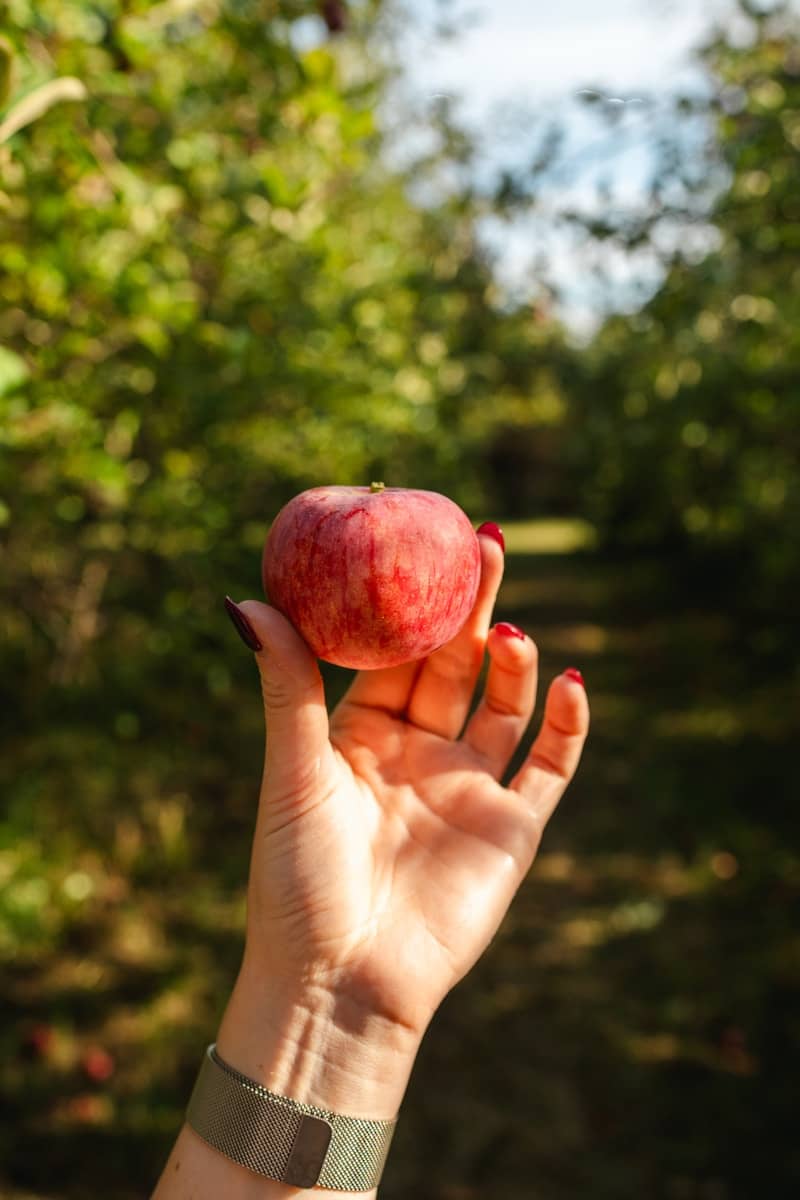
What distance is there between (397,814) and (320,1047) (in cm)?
41

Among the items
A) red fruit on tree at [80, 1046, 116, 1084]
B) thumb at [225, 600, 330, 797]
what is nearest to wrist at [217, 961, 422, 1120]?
thumb at [225, 600, 330, 797]

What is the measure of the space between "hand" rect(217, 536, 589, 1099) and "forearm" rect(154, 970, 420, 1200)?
0.02 meters

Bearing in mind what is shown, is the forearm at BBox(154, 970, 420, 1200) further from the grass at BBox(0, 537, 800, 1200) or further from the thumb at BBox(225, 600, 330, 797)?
the grass at BBox(0, 537, 800, 1200)

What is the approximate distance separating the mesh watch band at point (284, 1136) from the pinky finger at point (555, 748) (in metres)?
0.62

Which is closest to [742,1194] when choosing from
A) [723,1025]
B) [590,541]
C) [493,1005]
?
[723,1025]

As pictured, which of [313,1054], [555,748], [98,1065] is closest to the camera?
[313,1054]

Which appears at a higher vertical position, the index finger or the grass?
the index finger

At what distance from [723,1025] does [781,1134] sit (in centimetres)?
56

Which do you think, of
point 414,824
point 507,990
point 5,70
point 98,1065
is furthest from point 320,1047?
point 507,990

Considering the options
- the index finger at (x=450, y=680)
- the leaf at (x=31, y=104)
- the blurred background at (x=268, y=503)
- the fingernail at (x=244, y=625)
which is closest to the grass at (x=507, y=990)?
the blurred background at (x=268, y=503)

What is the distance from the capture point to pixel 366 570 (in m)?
1.46

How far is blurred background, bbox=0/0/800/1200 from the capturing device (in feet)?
7.91

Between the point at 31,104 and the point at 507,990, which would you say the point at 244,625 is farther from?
the point at 507,990

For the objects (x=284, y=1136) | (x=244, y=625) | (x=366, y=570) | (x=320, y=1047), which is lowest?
(x=284, y=1136)
